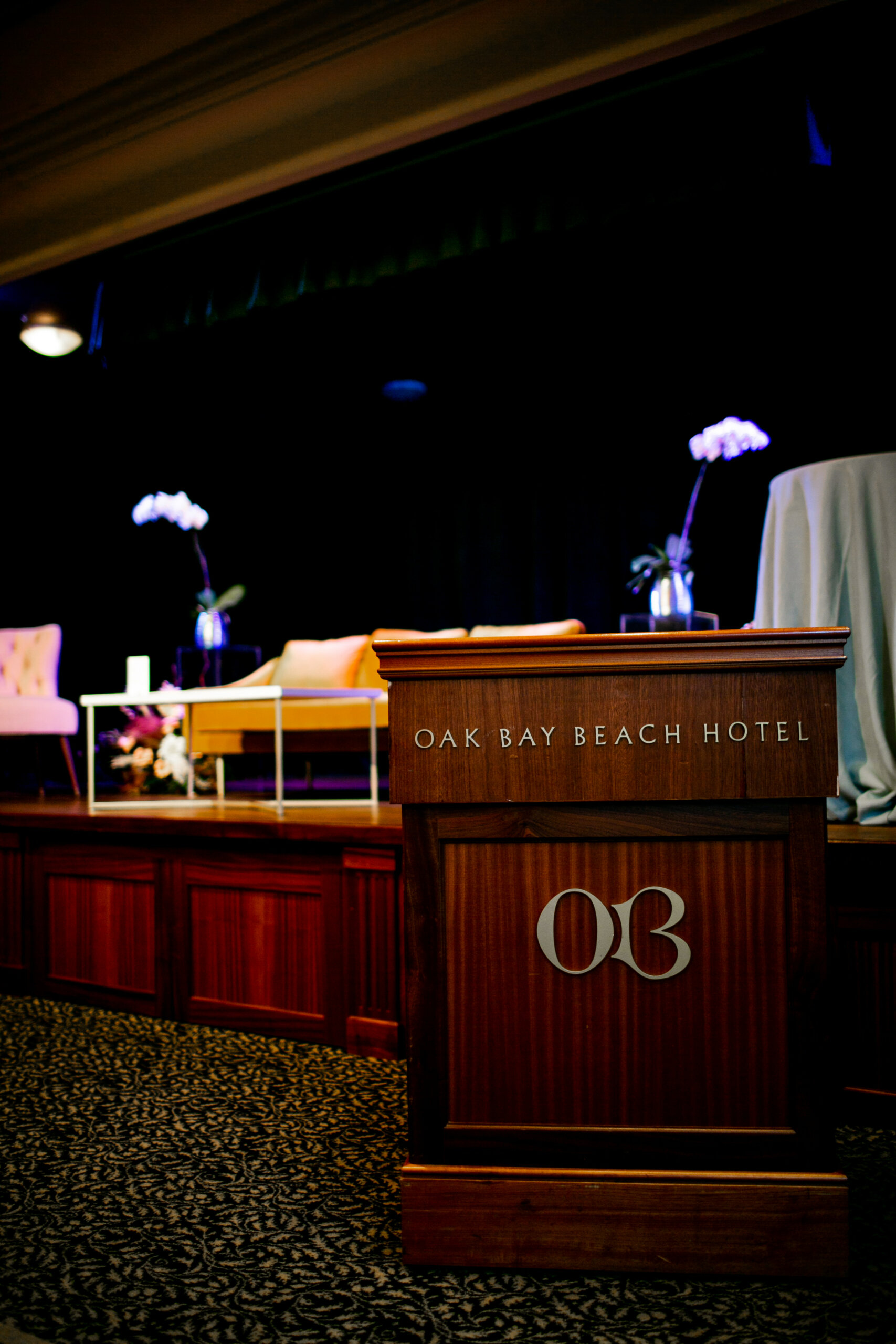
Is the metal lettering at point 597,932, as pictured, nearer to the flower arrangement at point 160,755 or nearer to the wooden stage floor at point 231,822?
the wooden stage floor at point 231,822

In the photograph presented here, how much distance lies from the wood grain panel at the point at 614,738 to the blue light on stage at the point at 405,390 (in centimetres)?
586

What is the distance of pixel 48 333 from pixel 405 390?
2977 mm

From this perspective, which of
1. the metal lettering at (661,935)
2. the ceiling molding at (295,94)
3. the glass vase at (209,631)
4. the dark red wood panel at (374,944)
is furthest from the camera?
the glass vase at (209,631)

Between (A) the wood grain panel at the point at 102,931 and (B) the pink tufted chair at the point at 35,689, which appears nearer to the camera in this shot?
(A) the wood grain panel at the point at 102,931

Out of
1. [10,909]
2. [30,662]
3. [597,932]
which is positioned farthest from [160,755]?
[597,932]

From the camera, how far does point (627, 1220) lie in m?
1.07

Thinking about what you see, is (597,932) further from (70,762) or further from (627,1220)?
(70,762)

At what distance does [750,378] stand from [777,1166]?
17.3 ft

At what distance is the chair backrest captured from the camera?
4.79 meters

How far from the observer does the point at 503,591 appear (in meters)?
6.53

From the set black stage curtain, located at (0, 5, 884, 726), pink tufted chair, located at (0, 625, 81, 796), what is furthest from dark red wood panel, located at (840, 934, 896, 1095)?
pink tufted chair, located at (0, 625, 81, 796)

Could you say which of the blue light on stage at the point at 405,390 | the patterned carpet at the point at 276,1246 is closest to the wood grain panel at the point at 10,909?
the patterned carpet at the point at 276,1246

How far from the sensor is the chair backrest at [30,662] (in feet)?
15.7

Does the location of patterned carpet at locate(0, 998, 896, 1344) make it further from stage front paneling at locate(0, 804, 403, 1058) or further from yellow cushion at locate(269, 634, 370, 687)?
yellow cushion at locate(269, 634, 370, 687)
